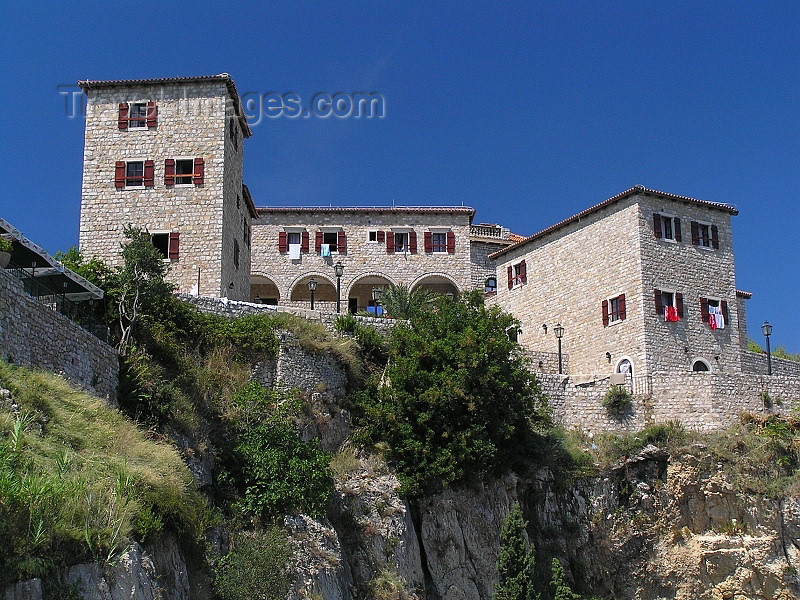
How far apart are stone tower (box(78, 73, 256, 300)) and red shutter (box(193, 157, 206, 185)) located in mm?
38

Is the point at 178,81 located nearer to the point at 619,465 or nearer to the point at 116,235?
the point at 116,235

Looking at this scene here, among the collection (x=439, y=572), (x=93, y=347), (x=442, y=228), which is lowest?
(x=439, y=572)

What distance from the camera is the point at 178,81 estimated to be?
1556 inches

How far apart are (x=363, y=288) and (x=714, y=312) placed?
20844mm

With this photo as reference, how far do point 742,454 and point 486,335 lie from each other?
10.4 m

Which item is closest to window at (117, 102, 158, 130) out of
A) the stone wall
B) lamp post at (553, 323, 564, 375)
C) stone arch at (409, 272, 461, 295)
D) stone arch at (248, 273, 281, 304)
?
stone arch at (248, 273, 281, 304)

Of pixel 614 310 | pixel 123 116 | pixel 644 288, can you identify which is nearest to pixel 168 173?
pixel 123 116

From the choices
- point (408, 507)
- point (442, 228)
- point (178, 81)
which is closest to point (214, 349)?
point (408, 507)

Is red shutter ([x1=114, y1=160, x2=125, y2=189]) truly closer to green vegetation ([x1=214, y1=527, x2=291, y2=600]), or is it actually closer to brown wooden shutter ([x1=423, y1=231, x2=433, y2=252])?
green vegetation ([x1=214, y1=527, x2=291, y2=600])

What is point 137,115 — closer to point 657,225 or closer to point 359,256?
point 359,256

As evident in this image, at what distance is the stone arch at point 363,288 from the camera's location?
54.2m

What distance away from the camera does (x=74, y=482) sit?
678 inches

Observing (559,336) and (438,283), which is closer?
(559,336)

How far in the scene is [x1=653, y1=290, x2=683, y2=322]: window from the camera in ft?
130
